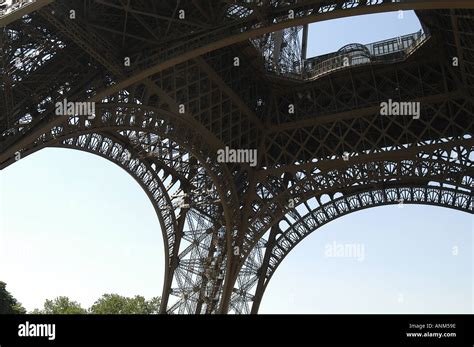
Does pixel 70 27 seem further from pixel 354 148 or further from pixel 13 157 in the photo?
pixel 354 148

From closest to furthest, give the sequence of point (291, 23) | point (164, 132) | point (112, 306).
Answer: point (291, 23) < point (164, 132) < point (112, 306)

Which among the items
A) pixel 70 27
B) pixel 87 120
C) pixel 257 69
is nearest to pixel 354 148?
pixel 257 69

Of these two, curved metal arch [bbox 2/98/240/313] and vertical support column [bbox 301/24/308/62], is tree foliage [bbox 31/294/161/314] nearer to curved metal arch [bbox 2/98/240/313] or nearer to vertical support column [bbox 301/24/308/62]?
curved metal arch [bbox 2/98/240/313]
